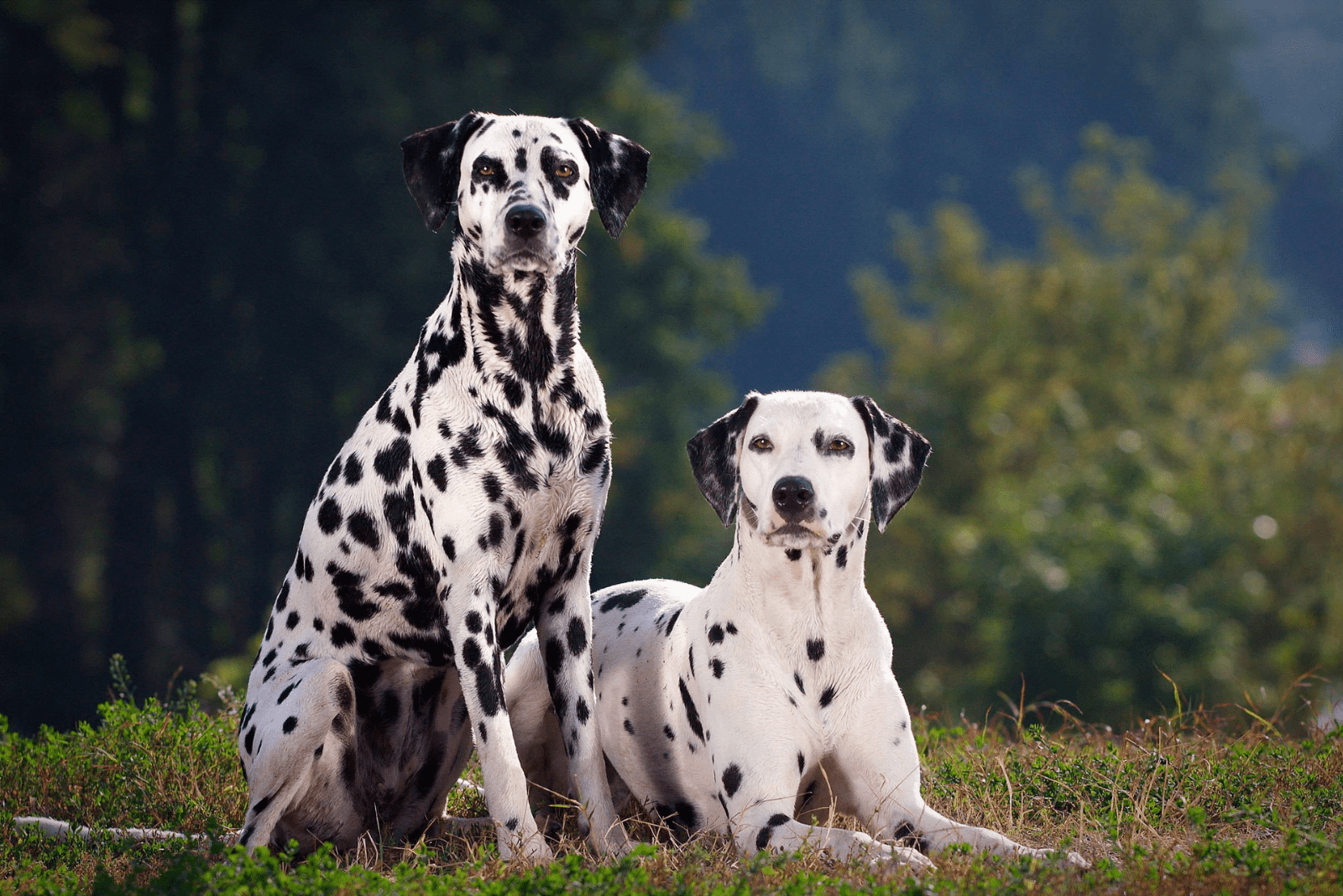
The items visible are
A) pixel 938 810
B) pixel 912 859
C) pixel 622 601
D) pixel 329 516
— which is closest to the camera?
pixel 912 859

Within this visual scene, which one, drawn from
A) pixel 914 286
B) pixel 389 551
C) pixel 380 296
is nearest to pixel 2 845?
pixel 389 551

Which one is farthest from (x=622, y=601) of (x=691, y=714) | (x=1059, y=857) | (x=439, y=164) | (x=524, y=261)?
(x=1059, y=857)

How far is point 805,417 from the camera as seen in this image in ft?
17.0

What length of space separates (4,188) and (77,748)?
1669 cm

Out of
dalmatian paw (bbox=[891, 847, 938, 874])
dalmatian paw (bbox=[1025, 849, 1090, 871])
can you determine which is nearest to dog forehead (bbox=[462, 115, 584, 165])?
dalmatian paw (bbox=[891, 847, 938, 874])

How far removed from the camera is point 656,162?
25.0 meters

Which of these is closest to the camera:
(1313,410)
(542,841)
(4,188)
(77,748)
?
(542,841)

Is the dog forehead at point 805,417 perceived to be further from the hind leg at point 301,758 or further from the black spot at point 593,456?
the hind leg at point 301,758

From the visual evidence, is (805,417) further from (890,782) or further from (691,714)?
(890,782)

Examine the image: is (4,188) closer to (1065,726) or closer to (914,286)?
(1065,726)

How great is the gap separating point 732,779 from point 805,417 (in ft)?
4.72

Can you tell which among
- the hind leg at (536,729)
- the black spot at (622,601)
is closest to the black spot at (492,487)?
the hind leg at (536,729)

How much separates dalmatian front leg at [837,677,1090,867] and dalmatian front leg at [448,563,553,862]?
124cm

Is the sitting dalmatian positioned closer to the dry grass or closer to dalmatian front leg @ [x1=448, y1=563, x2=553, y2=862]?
dalmatian front leg @ [x1=448, y1=563, x2=553, y2=862]
